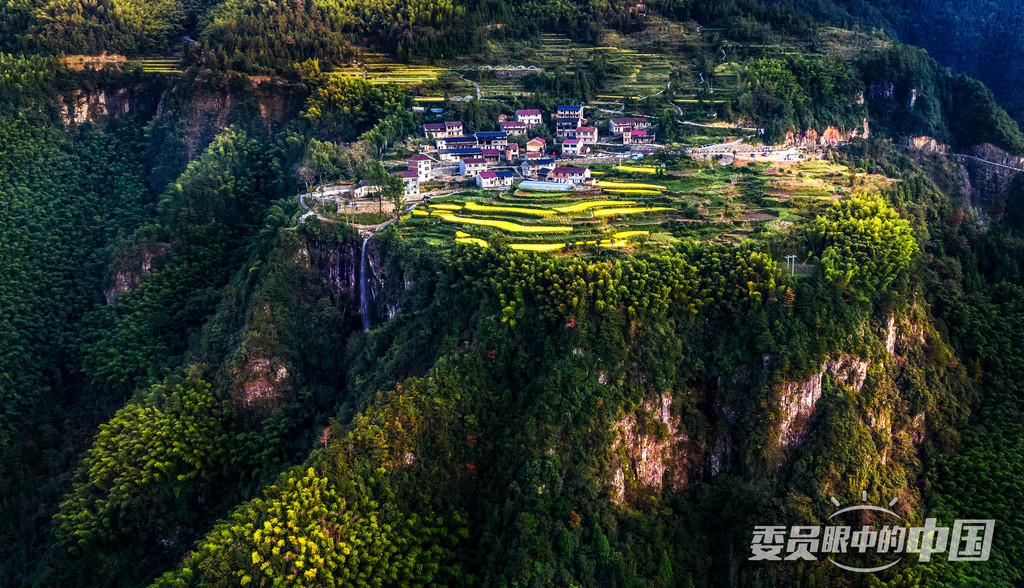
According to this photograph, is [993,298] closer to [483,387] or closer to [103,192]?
[483,387]

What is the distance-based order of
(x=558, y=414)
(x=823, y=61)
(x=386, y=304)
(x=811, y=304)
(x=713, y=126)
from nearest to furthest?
(x=558, y=414) < (x=811, y=304) < (x=386, y=304) < (x=713, y=126) < (x=823, y=61)

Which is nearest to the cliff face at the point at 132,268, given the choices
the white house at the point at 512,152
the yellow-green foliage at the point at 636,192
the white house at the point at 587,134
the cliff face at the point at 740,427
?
the white house at the point at 512,152

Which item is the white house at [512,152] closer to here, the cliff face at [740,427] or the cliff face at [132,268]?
the cliff face at [740,427]

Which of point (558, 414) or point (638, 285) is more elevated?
point (638, 285)

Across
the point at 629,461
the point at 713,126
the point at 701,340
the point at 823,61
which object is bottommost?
the point at 629,461

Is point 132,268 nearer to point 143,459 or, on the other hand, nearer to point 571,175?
point 143,459

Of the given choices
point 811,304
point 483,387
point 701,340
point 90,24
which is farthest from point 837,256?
point 90,24

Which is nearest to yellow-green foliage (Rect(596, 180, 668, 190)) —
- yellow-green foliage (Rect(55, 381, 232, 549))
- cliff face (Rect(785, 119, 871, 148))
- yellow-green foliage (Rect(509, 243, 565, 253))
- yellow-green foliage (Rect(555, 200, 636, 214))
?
yellow-green foliage (Rect(555, 200, 636, 214))
